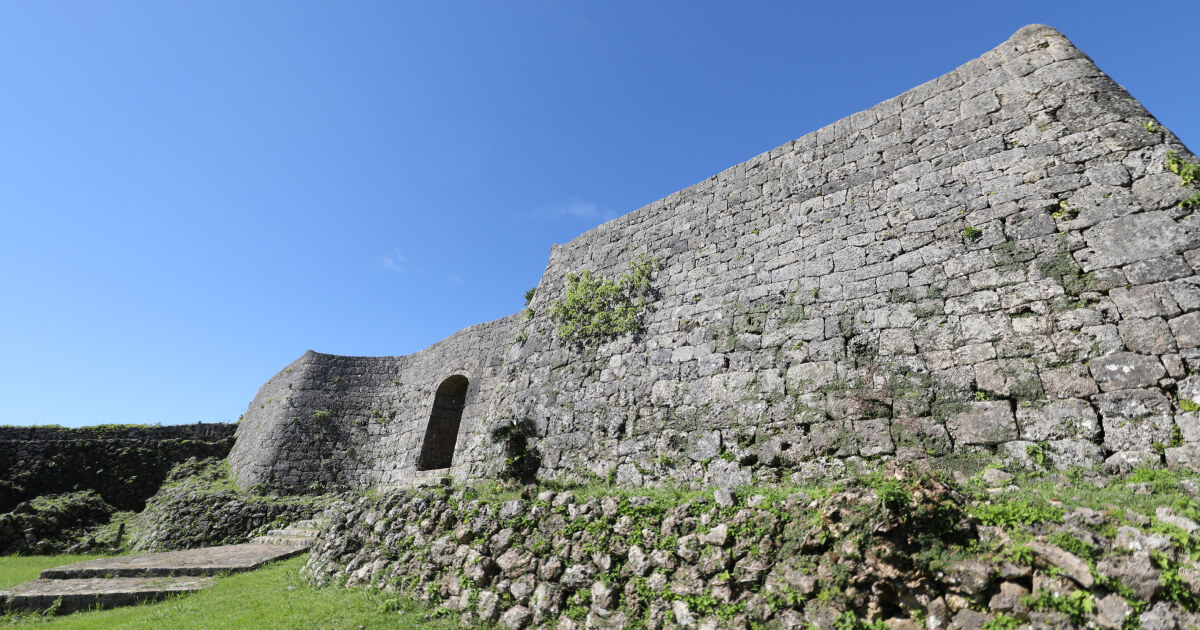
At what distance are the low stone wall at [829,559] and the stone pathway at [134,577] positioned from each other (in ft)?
12.6

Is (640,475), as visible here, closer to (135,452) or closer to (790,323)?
(790,323)

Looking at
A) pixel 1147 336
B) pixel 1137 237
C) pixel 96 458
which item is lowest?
pixel 96 458

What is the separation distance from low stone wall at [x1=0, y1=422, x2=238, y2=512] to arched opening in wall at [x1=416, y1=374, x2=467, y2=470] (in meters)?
8.22

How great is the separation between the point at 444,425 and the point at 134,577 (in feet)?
23.3

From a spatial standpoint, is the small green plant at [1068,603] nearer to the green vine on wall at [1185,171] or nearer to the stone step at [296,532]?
the green vine on wall at [1185,171]

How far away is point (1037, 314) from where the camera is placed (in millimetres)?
4855

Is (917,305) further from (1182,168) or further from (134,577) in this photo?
(134,577)

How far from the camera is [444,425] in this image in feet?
47.2

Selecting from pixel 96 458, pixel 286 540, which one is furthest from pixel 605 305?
pixel 96 458

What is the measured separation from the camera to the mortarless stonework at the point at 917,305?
4.43m

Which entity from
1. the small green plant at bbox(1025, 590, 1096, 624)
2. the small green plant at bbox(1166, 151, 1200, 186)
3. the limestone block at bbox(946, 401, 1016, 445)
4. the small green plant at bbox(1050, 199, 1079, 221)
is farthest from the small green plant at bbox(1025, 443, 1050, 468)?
the small green plant at bbox(1166, 151, 1200, 186)

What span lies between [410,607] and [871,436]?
4.90 m

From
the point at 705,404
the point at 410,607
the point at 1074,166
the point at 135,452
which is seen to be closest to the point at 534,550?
the point at 410,607

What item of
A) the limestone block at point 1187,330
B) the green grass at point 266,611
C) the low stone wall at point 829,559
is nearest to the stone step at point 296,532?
the green grass at point 266,611
